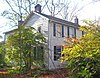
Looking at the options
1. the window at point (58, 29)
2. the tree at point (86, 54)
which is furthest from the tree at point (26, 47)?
the tree at point (86, 54)

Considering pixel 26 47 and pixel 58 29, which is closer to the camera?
pixel 26 47

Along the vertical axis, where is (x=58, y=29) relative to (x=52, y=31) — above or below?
above

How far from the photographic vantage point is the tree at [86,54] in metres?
9.20

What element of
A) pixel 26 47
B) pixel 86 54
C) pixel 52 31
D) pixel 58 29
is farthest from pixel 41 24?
pixel 86 54

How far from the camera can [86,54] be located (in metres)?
9.30

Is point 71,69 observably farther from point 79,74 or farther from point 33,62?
point 33,62

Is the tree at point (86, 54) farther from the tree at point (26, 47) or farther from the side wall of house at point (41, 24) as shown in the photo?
the side wall of house at point (41, 24)

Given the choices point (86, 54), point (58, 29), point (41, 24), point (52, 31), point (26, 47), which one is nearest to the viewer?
point (86, 54)

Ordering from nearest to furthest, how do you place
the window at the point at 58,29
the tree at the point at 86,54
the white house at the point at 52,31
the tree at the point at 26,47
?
the tree at the point at 86,54 < the tree at the point at 26,47 < the white house at the point at 52,31 < the window at the point at 58,29

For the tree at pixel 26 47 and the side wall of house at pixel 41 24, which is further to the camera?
the side wall of house at pixel 41 24

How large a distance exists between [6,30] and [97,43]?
24.3 metres

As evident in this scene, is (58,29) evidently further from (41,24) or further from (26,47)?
(26,47)

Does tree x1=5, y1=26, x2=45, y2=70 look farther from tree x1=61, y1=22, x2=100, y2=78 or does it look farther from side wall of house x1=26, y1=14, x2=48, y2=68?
tree x1=61, y1=22, x2=100, y2=78

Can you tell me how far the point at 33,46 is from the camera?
1988 centimetres
